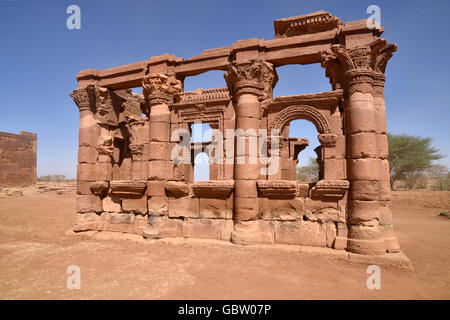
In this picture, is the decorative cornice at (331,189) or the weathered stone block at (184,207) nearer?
the decorative cornice at (331,189)

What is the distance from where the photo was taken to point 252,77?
22.3ft

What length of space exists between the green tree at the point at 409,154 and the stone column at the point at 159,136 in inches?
1016

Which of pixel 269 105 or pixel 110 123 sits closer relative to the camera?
pixel 269 105

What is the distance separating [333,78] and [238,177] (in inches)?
150

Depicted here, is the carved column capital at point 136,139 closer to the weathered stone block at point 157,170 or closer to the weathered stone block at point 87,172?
the weathered stone block at point 157,170

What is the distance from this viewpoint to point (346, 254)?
5664 mm

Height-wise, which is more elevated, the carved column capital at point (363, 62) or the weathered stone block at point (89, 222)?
the carved column capital at point (363, 62)

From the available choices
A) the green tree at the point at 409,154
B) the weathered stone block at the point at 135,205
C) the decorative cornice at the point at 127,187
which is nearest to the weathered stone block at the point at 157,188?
the decorative cornice at the point at 127,187

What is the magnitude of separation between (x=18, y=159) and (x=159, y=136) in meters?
22.2

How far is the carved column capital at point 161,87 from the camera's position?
7637 mm

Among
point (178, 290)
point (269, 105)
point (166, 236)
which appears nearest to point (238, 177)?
point (269, 105)

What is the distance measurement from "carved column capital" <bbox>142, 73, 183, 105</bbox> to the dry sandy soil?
4470mm

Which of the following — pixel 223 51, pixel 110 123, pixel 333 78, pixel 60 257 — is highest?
pixel 223 51
